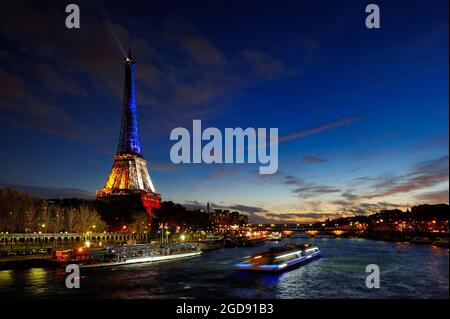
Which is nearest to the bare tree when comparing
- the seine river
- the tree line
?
the tree line

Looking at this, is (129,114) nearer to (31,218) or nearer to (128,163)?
(128,163)

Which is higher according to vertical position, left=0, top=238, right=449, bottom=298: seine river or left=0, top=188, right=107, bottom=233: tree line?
left=0, top=188, right=107, bottom=233: tree line

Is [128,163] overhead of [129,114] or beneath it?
beneath

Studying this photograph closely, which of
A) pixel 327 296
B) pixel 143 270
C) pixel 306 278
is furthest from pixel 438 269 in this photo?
pixel 143 270

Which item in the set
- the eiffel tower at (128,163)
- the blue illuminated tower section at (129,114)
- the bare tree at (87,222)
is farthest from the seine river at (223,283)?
the blue illuminated tower section at (129,114)

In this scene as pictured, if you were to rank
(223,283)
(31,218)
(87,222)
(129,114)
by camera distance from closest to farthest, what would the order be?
(223,283) < (31,218) < (87,222) < (129,114)

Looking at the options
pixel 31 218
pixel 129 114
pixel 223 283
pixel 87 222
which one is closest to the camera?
pixel 223 283

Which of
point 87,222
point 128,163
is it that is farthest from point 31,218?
point 128,163

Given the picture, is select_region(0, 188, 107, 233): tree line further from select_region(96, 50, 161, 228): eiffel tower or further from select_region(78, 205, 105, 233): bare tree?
select_region(96, 50, 161, 228): eiffel tower

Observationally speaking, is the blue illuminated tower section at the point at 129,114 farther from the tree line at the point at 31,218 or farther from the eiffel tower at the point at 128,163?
the tree line at the point at 31,218
